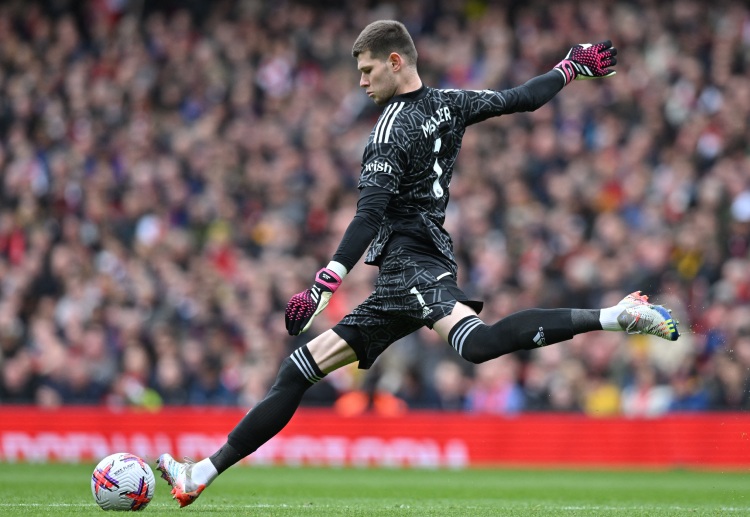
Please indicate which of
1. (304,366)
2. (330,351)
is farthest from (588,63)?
(304,366)

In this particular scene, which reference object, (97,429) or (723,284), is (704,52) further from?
(97,429)

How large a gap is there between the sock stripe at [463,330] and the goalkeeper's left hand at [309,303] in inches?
28.5

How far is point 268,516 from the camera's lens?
7387mm

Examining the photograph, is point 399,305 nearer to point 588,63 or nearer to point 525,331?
point 525,331

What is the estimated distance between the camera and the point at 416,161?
285 inches

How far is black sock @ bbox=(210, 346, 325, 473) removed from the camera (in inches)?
295

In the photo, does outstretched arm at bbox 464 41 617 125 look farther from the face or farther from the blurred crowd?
the blurred crowd

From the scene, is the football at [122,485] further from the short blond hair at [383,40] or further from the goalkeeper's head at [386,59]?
the short blond hair at [383,40]

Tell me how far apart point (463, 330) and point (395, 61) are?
1607 mm

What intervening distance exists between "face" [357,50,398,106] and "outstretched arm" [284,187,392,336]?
0.67m

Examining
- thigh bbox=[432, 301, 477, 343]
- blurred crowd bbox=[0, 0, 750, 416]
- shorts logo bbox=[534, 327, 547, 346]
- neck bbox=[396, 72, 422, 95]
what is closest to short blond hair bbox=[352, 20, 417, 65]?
neck bbox=[396, 72, 422, 95]

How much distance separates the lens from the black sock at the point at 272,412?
24.6 feet

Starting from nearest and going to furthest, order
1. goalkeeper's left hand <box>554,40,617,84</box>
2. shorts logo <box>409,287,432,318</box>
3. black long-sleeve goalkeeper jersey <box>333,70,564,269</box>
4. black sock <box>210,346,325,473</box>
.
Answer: black long-sleeve goalkeeper jersey <box>333,70,564,269</box> < shorts logo <box>409,287,432,318</box> < black sock <box>210,346,325,473</box> < goalkeeper's left hand <box>554,40,617,84</box>

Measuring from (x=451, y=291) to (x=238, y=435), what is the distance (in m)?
1.54
